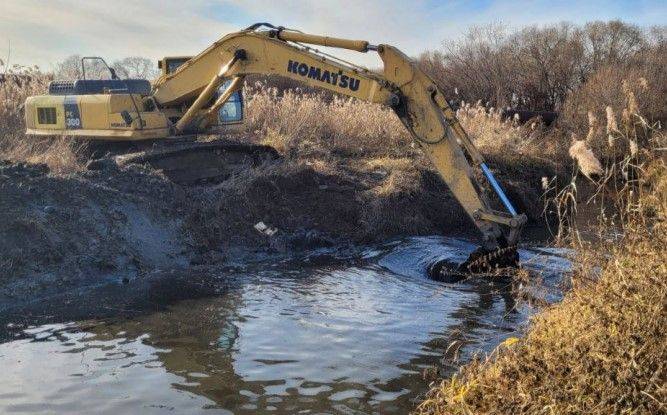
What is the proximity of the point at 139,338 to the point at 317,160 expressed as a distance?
7.78 m

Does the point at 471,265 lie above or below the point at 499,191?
below

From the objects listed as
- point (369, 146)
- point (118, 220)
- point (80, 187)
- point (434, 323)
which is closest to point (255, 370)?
point (434, 323)

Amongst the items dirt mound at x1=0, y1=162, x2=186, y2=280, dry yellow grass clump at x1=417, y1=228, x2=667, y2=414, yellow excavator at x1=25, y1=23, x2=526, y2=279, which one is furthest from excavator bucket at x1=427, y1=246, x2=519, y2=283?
dry yellow grass clump at x1=417, y1=228, x2=667, y2=414

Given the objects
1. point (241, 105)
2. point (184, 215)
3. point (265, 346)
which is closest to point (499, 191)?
point (265, 346)

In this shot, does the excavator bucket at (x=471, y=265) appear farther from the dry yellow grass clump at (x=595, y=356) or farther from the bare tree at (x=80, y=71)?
the bare tree at (x=80, y=71)

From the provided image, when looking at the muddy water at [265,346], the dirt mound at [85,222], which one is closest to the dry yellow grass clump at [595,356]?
the muddy water at [265,346]

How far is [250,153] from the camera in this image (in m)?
13.5

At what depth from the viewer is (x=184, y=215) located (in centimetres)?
1122

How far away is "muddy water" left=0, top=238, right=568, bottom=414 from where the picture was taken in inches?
222

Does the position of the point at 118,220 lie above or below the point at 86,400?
above

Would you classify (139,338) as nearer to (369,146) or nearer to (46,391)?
(46,391)

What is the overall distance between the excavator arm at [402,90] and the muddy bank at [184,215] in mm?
2052

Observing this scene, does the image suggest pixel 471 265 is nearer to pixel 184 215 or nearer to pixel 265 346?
pixel 265 346

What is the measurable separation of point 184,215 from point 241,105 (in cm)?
362
